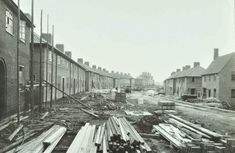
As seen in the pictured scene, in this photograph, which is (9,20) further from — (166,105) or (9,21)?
(166,105)

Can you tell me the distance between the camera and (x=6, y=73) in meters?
13.8

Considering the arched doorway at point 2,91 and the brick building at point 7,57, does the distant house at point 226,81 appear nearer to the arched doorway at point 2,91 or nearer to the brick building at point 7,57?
the brick building at point 7,57

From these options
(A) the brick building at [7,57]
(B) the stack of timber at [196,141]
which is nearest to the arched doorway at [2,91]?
(A) the brick building at [7,57]

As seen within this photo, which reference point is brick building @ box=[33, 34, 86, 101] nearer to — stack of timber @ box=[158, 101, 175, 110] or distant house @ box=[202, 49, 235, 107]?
stack of timber @ box=[158, 101, 175, 110]

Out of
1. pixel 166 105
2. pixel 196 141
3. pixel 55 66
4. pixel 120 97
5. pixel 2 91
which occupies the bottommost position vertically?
pixel 166 105

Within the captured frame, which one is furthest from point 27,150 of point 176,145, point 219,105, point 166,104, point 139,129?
point 219,105

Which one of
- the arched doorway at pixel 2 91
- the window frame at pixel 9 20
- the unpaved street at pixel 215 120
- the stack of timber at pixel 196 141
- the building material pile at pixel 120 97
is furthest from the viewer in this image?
the building material pile at pixel 120 97

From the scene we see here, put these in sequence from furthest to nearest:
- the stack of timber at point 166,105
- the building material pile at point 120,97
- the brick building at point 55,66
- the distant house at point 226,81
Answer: the distant house at point 226,81 < the building material pile at point 120,97 < the brick building at point 55,66 < the stack of timber at point 166,105

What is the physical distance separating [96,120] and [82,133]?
579 cm

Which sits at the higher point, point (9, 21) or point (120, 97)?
point (9, 21)

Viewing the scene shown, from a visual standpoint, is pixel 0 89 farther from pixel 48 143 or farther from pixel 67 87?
pixel 67 87

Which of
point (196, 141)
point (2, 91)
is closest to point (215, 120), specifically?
point (196, 141)

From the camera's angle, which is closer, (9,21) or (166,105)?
(9,21)

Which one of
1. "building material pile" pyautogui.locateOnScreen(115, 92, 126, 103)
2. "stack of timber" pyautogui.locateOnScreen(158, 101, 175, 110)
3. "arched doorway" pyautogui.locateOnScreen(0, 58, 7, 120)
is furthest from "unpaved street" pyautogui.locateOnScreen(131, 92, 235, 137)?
"arched doorway" pyautogui.locateOnScreen(0, 58, 7, 120)
